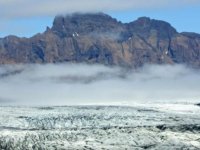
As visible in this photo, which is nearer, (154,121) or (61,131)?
(61,131)

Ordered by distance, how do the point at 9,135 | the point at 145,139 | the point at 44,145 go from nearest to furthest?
1. the point at 44,145
2. the point at 9,135
3. the point at 145,139

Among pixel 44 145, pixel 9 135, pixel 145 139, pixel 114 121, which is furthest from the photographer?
pixel 114 121

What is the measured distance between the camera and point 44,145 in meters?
80.3

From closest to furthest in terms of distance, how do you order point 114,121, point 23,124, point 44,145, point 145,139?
1. point 44,145
2. point 145,139
3. point 23,124
4. point 114,121

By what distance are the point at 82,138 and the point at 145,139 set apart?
9.17 meters

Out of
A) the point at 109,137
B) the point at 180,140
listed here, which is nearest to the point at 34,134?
the point at 109,137

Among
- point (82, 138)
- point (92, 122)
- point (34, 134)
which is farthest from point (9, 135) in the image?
point (92, 122)

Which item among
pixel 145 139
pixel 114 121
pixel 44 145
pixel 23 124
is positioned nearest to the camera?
pixel 44 145

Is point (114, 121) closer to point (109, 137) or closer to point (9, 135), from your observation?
point (109, 137)

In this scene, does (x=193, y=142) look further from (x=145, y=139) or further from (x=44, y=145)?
(x=44, y=145)

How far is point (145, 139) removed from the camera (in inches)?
3622

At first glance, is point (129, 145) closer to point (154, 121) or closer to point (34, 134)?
point (34, 134)

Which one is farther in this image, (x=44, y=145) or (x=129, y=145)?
(x=129, y=145)

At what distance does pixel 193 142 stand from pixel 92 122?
33.7 metres
